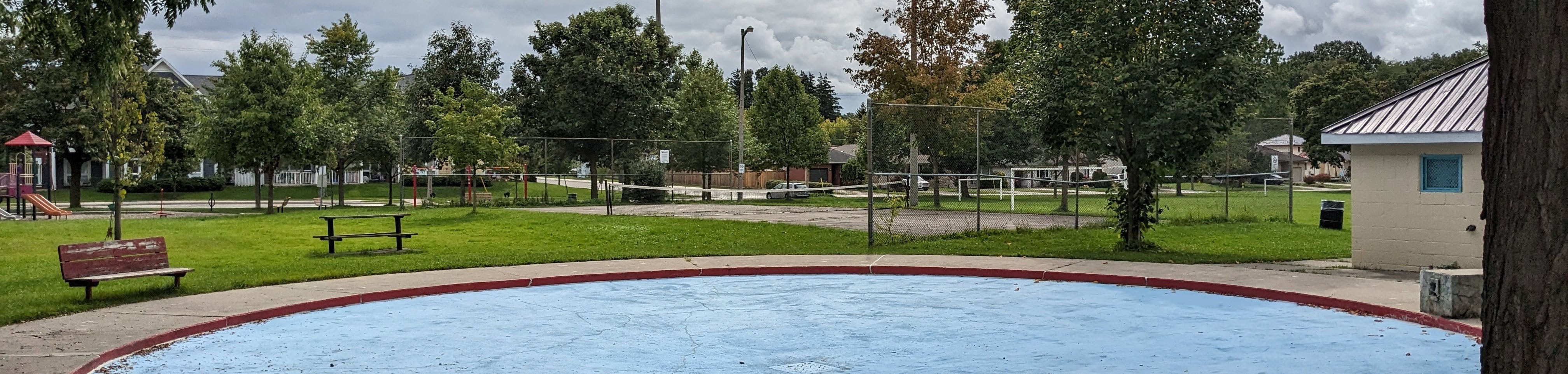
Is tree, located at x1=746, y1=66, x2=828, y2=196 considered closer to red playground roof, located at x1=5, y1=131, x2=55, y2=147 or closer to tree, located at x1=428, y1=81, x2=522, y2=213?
tree, located at x1=428, y1=81, x2=522, y2=213

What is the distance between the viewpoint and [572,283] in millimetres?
14812

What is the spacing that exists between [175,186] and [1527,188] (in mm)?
53719

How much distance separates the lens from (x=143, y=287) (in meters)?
13.1

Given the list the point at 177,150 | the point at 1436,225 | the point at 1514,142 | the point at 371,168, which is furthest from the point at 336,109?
the point at 1514,142

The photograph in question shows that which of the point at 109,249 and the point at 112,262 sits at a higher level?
the point at 109,249

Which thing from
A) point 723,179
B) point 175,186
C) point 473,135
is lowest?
point 175,186

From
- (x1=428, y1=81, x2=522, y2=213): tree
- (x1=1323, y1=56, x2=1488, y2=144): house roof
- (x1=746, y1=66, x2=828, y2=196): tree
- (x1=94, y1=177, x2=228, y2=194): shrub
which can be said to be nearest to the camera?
(x1=1323, y1=56, x2=1488, y2=144): house roof

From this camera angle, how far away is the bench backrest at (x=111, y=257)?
1179 cm

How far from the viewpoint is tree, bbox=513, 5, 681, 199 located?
4631cm

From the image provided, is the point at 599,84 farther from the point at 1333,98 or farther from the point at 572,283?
the point at 1333,98

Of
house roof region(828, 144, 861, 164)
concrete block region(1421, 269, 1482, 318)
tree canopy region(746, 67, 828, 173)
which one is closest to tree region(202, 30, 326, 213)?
tree canopy region(746, 67, 828, 173)

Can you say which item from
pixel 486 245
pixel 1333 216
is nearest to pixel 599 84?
pixel 486 245

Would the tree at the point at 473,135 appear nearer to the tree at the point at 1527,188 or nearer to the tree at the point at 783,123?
the tree at the point at 783,123

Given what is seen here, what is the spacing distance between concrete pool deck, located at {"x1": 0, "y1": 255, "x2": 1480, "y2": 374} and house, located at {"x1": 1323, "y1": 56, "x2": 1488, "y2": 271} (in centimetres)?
144
